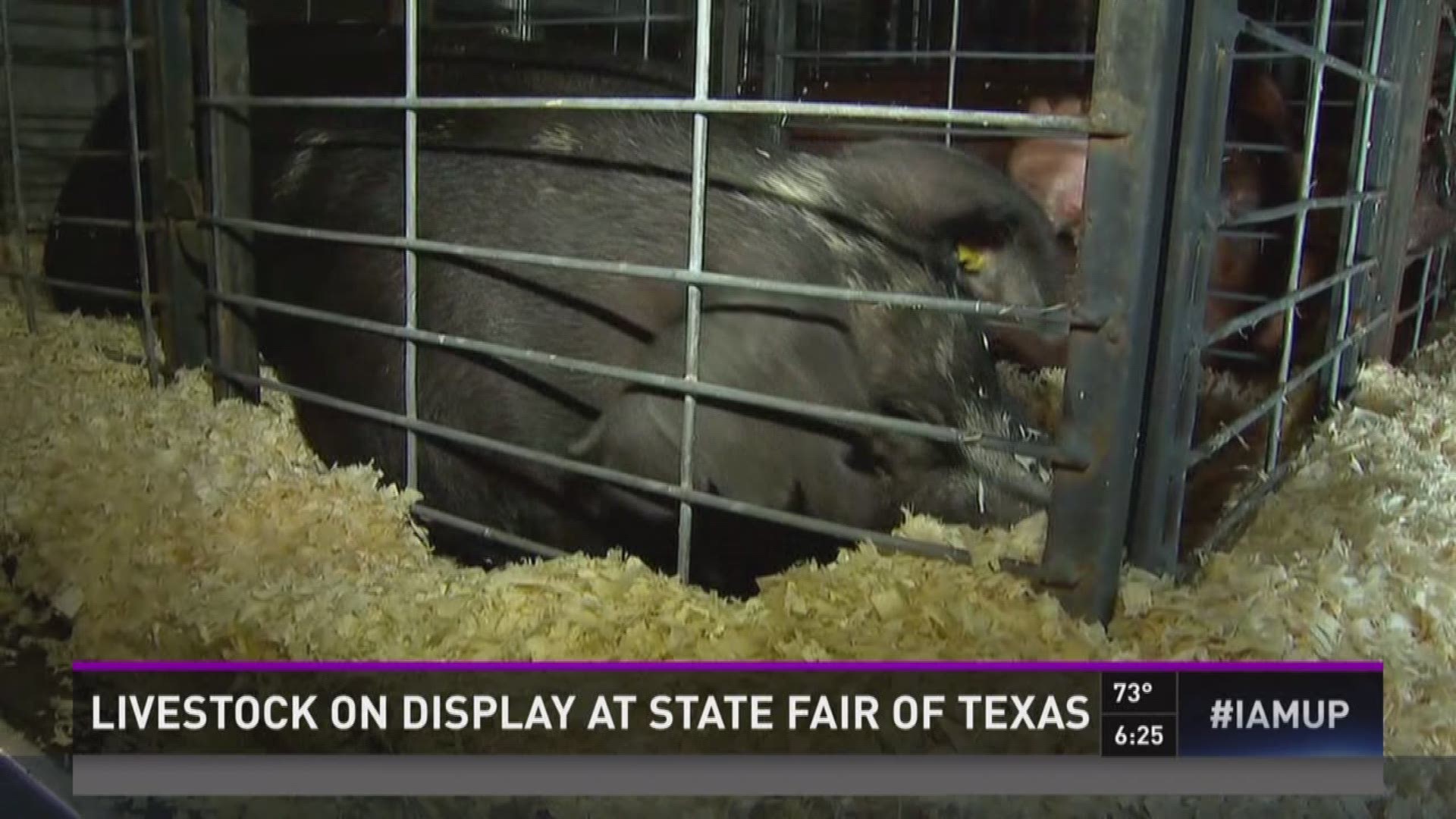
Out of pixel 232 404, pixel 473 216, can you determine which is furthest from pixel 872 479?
pixel 232 404

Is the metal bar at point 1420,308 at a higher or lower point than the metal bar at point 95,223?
lower

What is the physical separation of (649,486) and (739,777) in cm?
37

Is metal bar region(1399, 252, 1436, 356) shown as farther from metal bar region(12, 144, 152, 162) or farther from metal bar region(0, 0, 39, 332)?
metal bar region(0, 0, 39, 332)

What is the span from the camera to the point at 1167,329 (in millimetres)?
1246

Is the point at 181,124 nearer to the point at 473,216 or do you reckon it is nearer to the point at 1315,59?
the point at 473,216

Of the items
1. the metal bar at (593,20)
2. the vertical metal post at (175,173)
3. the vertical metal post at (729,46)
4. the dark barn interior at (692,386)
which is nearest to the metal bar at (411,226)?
the dark barn interior at (692,386)

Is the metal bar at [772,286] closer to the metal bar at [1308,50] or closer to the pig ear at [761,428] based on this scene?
the pig ear at [761,428]

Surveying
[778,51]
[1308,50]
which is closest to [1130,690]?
[1308,50]

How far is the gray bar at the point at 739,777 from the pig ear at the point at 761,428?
0.41 meters

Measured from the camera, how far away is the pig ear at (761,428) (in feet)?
4.96

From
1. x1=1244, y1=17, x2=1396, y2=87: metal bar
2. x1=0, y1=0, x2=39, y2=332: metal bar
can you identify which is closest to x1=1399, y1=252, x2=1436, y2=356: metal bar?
x1=1244, y1=17, x2=1396, y2=87: metal bar

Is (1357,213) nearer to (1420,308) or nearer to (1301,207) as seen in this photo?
(1301,207)

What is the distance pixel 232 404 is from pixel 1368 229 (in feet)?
6.92

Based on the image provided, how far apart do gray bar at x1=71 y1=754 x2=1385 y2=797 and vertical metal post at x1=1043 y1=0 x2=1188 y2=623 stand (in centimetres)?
18
